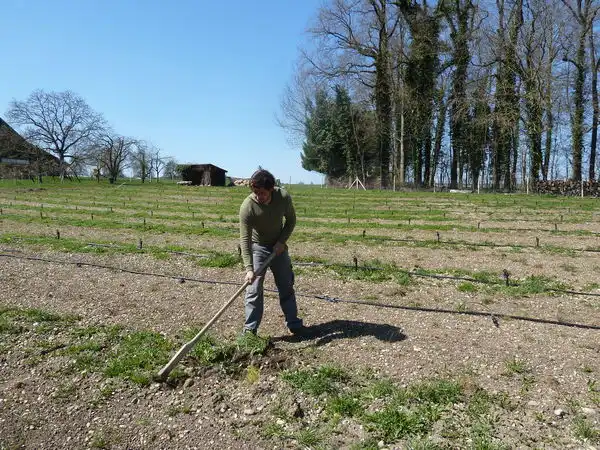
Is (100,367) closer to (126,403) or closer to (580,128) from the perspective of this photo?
(126,403)

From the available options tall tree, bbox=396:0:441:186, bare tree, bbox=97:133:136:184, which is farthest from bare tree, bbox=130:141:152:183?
tall tree, bbox=396:0:441:186

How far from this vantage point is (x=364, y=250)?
10414 millimetres

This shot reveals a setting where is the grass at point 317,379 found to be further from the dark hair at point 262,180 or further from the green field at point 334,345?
the dark hair at point 262,180

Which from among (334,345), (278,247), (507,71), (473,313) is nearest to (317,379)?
(334,345)

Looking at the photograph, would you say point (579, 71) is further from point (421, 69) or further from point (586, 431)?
point (586, 431)

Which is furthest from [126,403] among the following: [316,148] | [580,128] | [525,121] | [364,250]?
[316,148]

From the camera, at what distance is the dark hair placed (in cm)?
466

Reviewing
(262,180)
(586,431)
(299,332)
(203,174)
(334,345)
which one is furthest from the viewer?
(203,174)

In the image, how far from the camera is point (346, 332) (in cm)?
538

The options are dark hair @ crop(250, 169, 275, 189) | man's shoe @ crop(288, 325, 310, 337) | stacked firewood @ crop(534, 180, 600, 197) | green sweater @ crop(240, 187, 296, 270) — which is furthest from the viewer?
stacked firewood @ crop(534, 180, 600, 197)

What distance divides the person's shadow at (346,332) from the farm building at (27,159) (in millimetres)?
48644

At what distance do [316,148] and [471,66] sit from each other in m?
17.0

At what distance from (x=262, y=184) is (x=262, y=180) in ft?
0.13

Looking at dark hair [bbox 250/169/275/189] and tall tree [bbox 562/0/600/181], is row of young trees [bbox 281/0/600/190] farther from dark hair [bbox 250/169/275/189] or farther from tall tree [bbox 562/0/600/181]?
dark hair [bbox 250/169/275/189]
